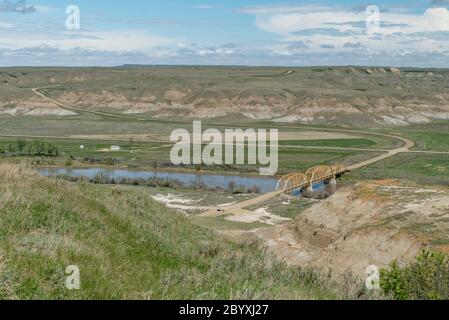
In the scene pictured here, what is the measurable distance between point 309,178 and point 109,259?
54.3 metres

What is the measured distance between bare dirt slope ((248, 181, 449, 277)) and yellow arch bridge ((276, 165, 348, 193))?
20.9 metres

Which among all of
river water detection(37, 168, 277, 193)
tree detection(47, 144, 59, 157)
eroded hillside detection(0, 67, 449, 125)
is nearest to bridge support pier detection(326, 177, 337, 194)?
river water detection(37, 168, 277, 193)

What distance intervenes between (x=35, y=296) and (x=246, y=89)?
148 meters

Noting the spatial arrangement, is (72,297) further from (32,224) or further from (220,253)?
(220,253)

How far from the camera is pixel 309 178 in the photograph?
61500mm

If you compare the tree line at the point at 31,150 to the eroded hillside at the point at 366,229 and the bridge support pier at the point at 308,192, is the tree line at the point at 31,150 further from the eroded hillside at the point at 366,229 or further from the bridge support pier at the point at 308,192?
the eroded hillside at the point at 366,229

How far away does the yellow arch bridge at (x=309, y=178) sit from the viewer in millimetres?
56409

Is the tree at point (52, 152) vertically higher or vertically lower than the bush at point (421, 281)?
lower

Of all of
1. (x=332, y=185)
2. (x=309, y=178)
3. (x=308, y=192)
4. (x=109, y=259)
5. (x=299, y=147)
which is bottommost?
(x=332, y=185)

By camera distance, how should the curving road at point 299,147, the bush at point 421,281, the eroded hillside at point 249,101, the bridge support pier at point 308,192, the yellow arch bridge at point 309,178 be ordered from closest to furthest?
the bush at point 421,281 < the curving road at point 299,147 < the bridge support pier at point 308,192 < the yellow arch bridge at point 309,178 < the eroded hillside at point 249,101

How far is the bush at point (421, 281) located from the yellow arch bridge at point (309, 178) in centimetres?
4178

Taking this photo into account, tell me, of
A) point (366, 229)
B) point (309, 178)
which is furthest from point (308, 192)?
point (366, 229)

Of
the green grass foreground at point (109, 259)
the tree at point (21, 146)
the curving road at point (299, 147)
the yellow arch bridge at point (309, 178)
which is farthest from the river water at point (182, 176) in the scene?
the green grass foreground at point (109, 259)

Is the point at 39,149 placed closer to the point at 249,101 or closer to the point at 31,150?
the point at 31,150
